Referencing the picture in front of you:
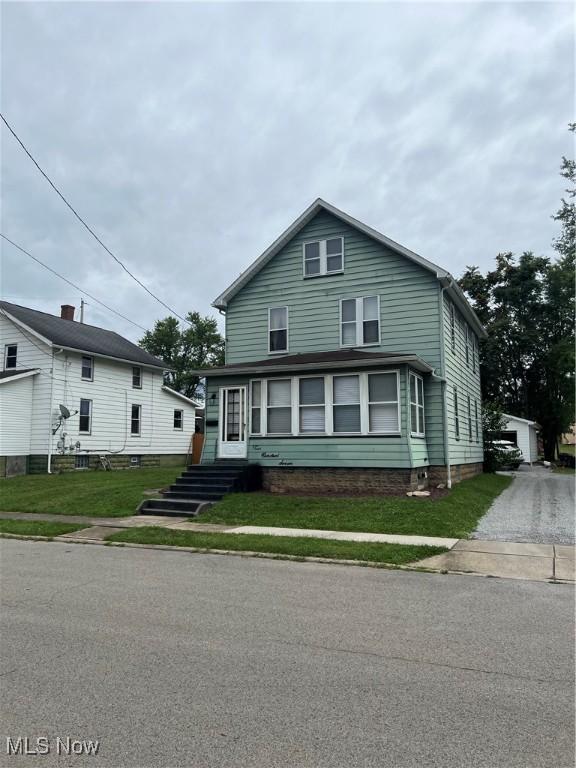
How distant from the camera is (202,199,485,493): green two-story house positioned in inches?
603

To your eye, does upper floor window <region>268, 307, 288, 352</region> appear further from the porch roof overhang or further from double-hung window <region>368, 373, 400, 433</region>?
double-hung window <region>368, 373, 400, 433</region>

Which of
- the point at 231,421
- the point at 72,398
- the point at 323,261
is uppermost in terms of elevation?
the point at 323,261

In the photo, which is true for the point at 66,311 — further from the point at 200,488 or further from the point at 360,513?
the point at 360,513

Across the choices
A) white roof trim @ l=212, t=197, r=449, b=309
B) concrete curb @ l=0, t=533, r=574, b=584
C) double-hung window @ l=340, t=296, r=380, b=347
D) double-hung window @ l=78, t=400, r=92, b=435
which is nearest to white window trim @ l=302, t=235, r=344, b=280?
white roof trim @ l=212, t=197, r=449, b=309

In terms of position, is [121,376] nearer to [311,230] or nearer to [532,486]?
[311,230]

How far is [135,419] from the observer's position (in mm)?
29234

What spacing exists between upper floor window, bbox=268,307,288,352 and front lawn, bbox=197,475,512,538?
5.60 meters

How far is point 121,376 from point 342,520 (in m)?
19.5

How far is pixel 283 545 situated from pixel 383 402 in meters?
6.75

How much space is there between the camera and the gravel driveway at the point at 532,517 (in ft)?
34.3

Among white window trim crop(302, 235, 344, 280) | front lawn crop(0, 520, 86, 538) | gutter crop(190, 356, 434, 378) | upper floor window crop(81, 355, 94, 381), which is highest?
white window trim crop(302, 235, 344, 280)

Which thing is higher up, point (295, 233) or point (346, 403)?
point (295, 233)

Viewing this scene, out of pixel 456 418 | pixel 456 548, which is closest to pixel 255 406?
pixel 456 418

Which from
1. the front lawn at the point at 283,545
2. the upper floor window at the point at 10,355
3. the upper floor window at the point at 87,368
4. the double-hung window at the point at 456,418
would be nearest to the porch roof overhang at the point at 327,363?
the double-hung window at the point at 456,418
